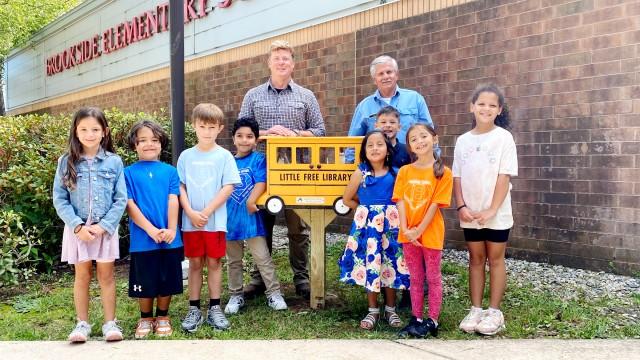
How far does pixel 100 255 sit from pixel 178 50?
229 centimetres

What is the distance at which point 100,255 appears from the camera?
12.8 feet

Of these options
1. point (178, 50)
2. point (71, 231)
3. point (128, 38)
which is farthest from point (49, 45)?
point (71, 231)

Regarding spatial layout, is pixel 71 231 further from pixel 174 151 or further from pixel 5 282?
pixel 5 282

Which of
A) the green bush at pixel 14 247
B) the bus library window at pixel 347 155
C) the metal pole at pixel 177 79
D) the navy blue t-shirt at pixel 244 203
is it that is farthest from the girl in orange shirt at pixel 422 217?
the green bush at pixel 14 247

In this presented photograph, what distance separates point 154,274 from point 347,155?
1634 millimetres

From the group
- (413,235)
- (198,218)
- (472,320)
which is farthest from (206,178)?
(472,320)

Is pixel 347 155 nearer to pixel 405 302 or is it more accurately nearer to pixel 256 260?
pixel 256 260

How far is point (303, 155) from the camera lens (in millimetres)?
4582

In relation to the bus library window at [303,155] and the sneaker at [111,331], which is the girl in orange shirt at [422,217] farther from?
the sneaker at [111,331]

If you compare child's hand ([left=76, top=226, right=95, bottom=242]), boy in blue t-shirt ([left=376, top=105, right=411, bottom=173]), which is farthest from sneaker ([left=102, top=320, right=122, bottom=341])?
boy in blue t-shirt ([left=376, top=105, right=411, bottom=173])

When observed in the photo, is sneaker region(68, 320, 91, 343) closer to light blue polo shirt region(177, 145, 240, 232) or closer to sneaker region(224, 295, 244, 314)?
light blue polo shirt region(177, 145, 240, 232)

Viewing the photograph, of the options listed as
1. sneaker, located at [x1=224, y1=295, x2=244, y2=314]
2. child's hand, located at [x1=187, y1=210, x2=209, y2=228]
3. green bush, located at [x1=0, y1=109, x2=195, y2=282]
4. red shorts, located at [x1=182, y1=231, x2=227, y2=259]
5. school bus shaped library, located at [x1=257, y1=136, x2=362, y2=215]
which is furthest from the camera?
green bush, located at [x1=0, y1=109, x2=195, y2=282]

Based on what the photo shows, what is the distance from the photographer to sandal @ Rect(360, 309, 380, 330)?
409 cm

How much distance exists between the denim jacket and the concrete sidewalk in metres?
0.78
